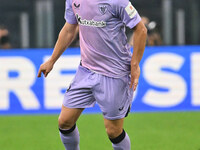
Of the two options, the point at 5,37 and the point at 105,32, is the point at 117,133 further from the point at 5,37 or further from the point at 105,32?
the point at 5,37

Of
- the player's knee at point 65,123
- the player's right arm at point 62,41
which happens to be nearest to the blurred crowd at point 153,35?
the player's right arm at point 62,41

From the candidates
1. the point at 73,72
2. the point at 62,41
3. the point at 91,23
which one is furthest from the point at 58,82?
the point at 91,23

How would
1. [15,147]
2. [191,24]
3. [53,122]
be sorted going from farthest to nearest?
[191,24], [53,122], [15,147]

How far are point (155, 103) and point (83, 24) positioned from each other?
4911 mm

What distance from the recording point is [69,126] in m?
5.26

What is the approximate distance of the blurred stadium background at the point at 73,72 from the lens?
764 cm

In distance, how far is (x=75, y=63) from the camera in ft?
32.1

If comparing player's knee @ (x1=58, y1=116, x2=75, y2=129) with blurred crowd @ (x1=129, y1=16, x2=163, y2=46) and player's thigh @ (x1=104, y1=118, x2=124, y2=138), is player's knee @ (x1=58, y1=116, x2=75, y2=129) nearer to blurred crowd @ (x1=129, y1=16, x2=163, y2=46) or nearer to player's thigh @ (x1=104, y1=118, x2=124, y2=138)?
player's thigh @ (x1=104, y1=118, x2=124, y2=138)

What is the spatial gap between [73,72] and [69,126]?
457cm

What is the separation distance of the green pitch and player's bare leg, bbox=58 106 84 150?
4.67 ft

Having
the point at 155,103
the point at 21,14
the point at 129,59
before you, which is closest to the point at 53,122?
the point at 155,103

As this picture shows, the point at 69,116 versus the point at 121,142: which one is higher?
the point at 69,116

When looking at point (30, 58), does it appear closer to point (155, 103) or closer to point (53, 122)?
point (53, 122)

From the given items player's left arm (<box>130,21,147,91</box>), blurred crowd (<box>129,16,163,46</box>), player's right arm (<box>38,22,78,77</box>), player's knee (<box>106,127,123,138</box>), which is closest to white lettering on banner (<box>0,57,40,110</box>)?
blurred crowd (<box>129,16,163,46</box>)
